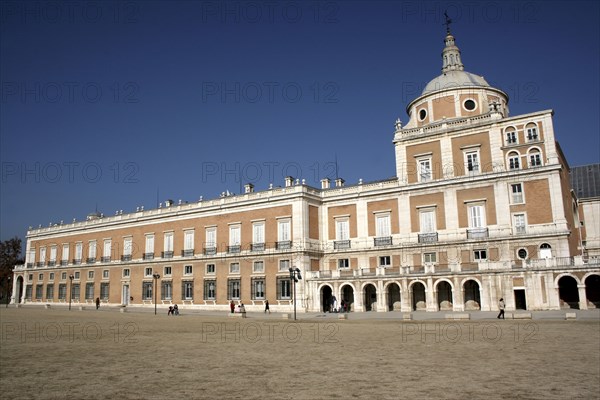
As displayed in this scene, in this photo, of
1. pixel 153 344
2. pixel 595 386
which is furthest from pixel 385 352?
pixel 153 344

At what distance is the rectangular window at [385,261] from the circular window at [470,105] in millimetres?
15191

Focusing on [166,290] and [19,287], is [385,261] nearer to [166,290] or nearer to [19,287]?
[166,290]

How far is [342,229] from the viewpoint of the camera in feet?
153

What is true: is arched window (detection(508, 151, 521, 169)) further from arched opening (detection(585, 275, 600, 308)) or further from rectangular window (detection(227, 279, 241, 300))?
rectangular window (detection(227, 279, 241, 300))

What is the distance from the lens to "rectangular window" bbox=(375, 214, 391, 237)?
144 feet

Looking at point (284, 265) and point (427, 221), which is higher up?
point (427, 221)

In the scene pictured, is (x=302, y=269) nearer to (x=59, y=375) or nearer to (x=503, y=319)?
(x=503, y=319)

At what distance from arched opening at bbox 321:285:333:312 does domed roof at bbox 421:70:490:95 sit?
818 inches

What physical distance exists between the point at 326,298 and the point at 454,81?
76.5 ft

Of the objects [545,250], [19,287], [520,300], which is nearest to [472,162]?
[545,250]

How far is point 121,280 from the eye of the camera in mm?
59094

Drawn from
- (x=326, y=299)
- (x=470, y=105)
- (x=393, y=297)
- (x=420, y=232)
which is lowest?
(x=326, y=299)

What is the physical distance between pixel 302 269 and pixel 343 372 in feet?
108

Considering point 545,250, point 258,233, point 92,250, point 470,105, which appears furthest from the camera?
point 92,250
